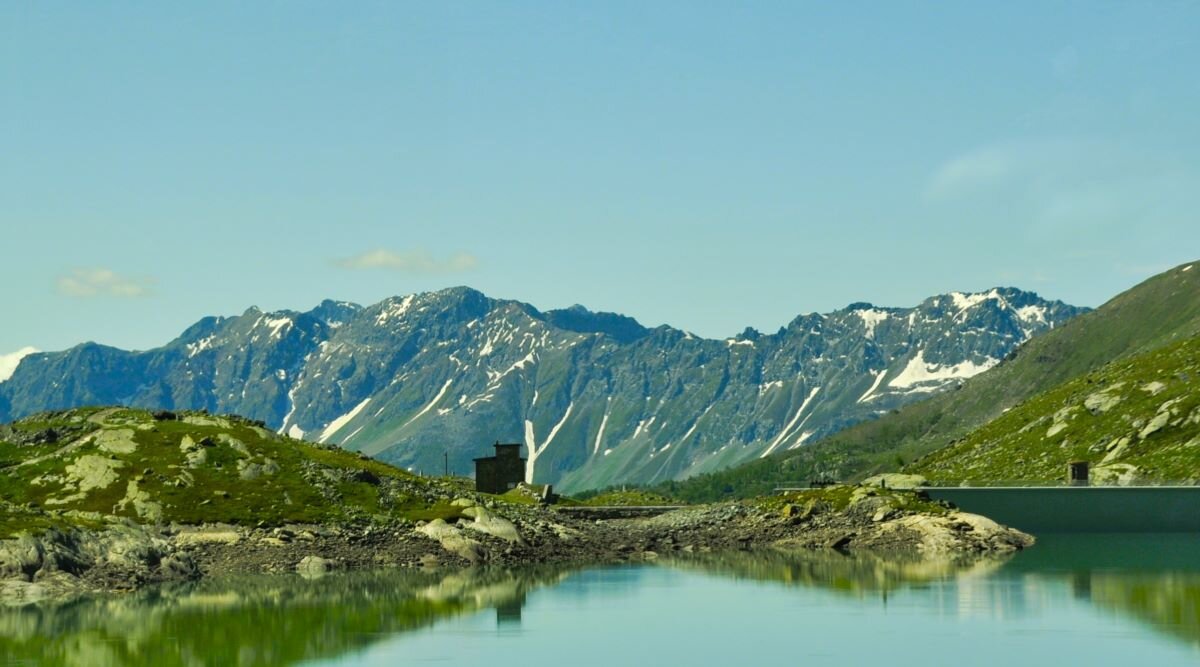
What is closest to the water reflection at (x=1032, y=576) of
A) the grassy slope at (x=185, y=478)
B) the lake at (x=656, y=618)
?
the lake at (x=656, y=618)

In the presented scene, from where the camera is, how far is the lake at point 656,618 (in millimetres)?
92625

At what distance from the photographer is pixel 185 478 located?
5960 inches

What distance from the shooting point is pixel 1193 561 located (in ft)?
480

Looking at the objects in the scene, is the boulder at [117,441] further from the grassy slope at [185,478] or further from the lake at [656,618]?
the lake at [656,618]

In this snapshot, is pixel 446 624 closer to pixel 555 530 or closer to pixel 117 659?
pixel 117 659

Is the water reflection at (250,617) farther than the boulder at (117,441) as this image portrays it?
No

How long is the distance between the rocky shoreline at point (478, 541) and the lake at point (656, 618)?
4970mm

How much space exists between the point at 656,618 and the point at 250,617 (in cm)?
3041

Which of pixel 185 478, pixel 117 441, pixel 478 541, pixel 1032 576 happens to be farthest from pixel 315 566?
pixel 1032 576

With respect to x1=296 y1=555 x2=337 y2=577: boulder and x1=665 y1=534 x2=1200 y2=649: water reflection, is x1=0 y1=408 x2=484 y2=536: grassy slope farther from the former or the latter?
x1=665 y1=534 x2=1200 y2=649: water reflection

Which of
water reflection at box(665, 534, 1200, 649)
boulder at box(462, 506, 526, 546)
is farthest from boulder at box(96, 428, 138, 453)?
water reflection at box(665, 534, 1200, 649)

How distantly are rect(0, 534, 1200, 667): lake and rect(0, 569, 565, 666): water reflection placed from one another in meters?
0.26

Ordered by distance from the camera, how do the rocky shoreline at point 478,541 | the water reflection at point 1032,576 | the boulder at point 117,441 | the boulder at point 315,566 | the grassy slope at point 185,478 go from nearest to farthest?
the water reflection at point 1032,576
the rocky shoreline at point 478,541
the boulder at point 315,566
the grassy slope at point 185,478
the boulder at point 117,441

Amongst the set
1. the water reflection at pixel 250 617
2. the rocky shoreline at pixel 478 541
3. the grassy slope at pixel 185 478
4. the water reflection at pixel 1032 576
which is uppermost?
the grassy slope at pixel 185 478
